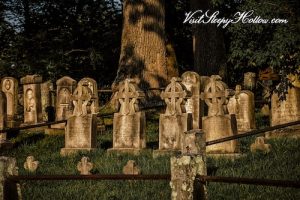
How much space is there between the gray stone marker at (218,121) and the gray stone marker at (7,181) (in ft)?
18.3

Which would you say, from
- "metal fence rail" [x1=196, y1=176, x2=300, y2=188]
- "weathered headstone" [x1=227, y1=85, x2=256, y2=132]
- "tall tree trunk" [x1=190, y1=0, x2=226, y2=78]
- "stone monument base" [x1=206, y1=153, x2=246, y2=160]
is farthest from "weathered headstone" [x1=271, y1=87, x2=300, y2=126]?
"metal fence rail" [x1=196, y1=176, x2=300, y2=188]

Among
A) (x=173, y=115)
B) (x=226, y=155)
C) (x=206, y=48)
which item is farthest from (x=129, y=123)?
(x=206, y=48)

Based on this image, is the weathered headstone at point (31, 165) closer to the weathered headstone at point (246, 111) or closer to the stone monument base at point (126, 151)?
the stone monument base at point (126, 151)

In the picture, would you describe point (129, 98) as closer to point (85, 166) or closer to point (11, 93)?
point (85, 166)

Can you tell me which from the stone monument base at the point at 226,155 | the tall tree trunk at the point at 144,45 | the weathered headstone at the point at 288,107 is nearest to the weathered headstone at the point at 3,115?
the tall tree trunk at the point at 144,45

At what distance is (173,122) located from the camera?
11820 millimetres

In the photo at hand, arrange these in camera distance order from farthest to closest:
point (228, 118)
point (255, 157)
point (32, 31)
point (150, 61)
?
1. point (32, 31)
2. point (150, 61)
3. point (228, 118)
4. point (255, 157)

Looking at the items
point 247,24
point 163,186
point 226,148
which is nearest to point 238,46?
point 247,24

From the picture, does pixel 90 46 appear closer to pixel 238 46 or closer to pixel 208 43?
pixel 208 43

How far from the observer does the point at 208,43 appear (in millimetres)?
21422

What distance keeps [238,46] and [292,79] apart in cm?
157

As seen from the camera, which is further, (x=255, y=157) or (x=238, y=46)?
(x=238, y=46)

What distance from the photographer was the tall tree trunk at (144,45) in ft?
60.7

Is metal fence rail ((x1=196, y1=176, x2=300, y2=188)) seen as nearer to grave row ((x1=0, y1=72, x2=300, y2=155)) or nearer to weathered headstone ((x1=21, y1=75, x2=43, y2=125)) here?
grave row ((x1=0, y1=72, x2=300, y2=155))
